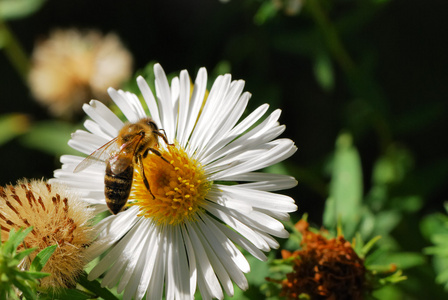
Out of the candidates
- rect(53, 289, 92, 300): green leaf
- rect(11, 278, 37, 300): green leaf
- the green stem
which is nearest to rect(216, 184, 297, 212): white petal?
rect(53, 289, 92, 300): green leaf

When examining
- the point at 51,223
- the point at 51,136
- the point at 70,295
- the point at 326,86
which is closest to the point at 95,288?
the point at 70,295

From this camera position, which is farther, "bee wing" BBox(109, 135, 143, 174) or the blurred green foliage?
the blurred green foliage

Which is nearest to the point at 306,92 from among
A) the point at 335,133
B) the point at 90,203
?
the point at 335,133

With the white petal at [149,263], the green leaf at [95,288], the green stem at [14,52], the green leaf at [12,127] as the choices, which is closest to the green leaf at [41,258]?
the green leaf at [95,288]

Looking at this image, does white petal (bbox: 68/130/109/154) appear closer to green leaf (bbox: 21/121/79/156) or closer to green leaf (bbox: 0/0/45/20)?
green leaf (bbox: 21/121/79/156)

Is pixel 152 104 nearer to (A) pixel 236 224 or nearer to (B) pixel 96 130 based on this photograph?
(B) pixel 96 130
